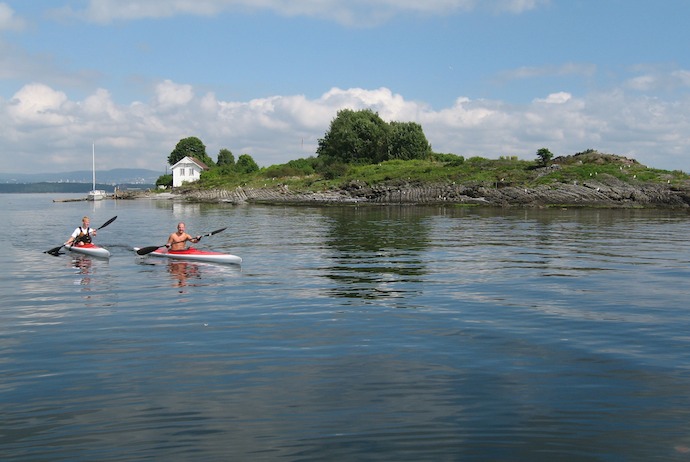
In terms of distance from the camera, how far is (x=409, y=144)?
121875mm

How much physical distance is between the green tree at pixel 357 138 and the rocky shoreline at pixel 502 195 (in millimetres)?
23383

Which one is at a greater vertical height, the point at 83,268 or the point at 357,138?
the point at 357,138

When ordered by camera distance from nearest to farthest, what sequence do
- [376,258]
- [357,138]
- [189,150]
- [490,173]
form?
[376,258] → [490,173] → [357,138] → [189,150]

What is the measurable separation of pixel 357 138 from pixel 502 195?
47230 mm

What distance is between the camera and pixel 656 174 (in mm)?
86188

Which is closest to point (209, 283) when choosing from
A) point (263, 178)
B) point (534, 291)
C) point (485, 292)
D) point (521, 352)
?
point (485, 292)

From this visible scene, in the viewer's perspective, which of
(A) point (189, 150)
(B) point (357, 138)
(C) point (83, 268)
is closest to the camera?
(C) point (83, 268)

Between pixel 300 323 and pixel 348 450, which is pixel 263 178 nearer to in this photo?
pixel 300 323

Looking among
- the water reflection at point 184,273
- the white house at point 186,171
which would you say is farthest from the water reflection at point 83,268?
the white house at point 186,171

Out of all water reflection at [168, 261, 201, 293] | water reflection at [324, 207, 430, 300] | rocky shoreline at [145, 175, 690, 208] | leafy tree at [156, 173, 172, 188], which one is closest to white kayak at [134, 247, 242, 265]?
water reflection at [168, 261, 201, 293]

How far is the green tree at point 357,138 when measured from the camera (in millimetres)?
126125

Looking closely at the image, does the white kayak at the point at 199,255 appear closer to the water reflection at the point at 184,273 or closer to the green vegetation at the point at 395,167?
the water reflection at the point at 184,273

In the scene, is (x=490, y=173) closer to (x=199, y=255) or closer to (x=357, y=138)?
(x=357, y=138)

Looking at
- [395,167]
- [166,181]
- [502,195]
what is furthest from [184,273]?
[166,181]
